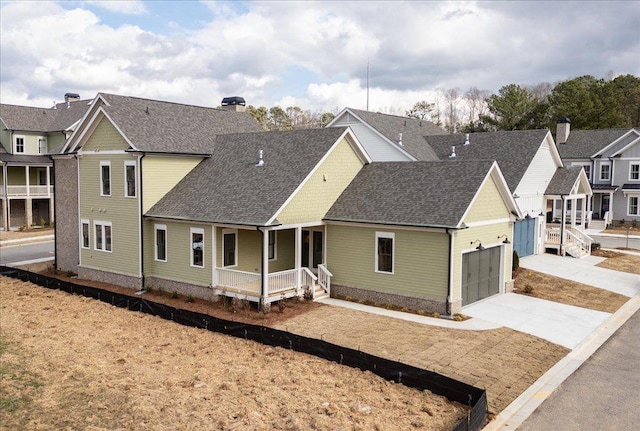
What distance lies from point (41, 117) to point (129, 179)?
31.9 meters

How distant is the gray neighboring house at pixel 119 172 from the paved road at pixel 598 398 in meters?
17.8

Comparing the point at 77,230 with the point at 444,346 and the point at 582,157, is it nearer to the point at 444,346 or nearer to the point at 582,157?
the point at 444,346

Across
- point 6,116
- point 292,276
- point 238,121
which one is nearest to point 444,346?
point 292,276

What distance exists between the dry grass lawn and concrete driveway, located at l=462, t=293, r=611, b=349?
31.7 feet

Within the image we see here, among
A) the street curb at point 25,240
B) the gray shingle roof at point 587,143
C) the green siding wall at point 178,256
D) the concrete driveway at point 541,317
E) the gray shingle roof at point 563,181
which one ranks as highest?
the gray shingle roof at point 587,143

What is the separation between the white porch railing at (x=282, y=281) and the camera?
20938 mm

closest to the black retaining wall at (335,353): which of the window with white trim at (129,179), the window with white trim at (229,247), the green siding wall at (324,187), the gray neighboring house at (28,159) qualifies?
the window with white trim at (229,247)

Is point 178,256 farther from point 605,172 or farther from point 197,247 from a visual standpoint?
point 605,172

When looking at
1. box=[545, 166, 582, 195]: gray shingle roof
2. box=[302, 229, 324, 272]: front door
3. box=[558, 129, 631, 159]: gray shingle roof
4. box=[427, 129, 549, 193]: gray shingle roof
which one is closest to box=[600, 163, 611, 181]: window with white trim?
box=[558, 129, 631, 159]: gray shingle roof

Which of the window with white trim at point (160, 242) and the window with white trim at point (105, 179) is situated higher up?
the window with white trim at point (105, 179)

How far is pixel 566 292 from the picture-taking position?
2388 cm

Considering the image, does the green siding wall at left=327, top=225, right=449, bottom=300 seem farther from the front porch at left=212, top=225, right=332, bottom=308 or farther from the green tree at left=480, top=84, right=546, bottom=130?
the green tree at left=480, top=84, right=546, bottom=130

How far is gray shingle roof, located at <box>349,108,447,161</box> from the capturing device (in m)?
35.4

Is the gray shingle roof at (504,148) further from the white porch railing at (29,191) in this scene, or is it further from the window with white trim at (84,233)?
the white porch railing at (29,191)
